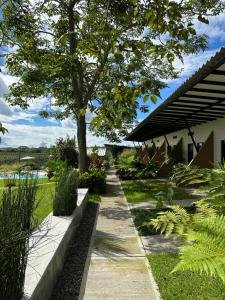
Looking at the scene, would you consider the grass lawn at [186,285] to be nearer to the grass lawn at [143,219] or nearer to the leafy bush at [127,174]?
the grass lawn at [143,219]

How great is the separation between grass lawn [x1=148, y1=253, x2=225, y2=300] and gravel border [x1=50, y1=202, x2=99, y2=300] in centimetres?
106

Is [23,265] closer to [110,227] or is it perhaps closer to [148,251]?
[148,251]

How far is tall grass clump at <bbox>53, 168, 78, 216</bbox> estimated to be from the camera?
21.7 feet

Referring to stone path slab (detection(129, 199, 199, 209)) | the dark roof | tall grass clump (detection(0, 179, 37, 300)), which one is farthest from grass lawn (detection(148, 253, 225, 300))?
stone path slab (detection(129, 199, 199, 209))

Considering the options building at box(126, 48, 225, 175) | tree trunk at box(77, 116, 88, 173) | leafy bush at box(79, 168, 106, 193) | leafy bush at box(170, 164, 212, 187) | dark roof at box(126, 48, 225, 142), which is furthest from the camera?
tree trunk at box(77, 116, 88, 173)

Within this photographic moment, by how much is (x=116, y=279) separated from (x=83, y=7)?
12685 millimetres

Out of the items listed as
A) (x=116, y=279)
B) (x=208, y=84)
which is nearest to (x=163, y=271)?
(x=116, y=279)

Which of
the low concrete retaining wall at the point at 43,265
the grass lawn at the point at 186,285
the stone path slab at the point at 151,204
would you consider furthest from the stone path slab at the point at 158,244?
the stone path slab at the point at 151,204

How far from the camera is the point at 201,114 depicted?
13.7m

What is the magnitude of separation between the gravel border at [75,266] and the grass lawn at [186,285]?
1060 mm

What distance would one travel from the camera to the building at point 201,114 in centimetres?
715

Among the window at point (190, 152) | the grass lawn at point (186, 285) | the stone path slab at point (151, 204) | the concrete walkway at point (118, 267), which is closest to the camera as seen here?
the grass lawn at point (186, 285)

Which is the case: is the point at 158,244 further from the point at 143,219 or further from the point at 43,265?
the point at 43,265

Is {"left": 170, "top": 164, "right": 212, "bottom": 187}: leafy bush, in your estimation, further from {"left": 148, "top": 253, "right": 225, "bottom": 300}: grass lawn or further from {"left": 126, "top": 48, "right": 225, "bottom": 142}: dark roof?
{"left": 126, "top": 48, "right": 225, "bottom": 142}: dark roof
